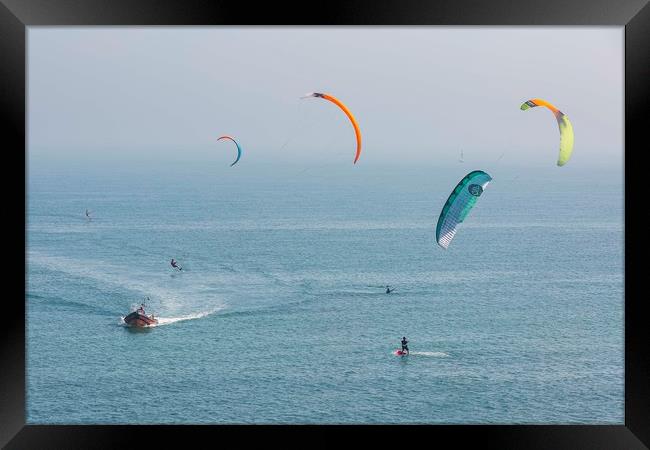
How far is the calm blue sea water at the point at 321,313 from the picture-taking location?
33938 mm

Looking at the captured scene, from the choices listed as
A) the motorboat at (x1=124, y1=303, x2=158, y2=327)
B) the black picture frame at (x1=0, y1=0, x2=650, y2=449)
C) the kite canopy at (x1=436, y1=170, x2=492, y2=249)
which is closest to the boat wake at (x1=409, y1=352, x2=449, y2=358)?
the motorboat at (x1=124, y1=303, x2=158, y2=327)

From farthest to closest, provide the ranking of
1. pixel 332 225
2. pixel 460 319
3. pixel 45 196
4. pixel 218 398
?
1. pixel 45 196
2. pixel 332 225
3. pixel 460 319
4. pixel 218 398

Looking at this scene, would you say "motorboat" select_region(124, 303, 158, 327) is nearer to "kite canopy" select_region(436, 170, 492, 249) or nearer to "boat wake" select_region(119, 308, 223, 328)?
"boat wake" select_region(119, 308, 223, 328)

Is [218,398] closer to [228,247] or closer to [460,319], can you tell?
[460,319]

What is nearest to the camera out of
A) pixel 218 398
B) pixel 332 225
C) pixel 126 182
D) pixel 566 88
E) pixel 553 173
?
pixel 218 398

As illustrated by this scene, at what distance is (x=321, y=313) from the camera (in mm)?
43156

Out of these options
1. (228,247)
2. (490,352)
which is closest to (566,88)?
(228,247)

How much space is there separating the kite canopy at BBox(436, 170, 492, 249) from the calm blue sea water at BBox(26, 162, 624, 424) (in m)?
→ 14.0

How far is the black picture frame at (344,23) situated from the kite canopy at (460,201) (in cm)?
696

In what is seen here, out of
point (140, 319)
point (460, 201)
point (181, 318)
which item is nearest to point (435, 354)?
point (181, 318)

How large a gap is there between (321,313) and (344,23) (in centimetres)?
3587

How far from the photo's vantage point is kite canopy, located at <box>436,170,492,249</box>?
1589cm

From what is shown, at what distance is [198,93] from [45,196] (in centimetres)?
1795

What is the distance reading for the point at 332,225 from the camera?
60750mm
